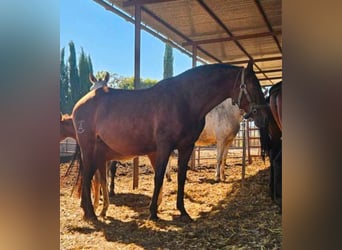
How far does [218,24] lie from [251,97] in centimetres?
108

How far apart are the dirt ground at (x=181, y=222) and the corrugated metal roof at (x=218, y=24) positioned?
126 centimetres

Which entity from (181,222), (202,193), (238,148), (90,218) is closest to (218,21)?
(202,193)

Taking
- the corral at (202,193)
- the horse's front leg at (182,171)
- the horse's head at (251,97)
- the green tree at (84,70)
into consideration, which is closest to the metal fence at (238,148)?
the corral at (202,193)

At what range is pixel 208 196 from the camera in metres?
2.35

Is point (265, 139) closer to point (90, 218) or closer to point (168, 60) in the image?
point (90, 218)

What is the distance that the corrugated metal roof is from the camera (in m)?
2.29

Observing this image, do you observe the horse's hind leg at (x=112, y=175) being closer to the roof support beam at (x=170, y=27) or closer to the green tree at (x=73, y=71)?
the green tree at (x=73, y=71)

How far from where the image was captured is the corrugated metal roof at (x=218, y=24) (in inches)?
90.4

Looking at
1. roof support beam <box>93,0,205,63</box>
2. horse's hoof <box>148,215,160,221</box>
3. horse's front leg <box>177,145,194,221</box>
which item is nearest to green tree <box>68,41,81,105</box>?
roof support beam <box>93,0,205,63</box>
